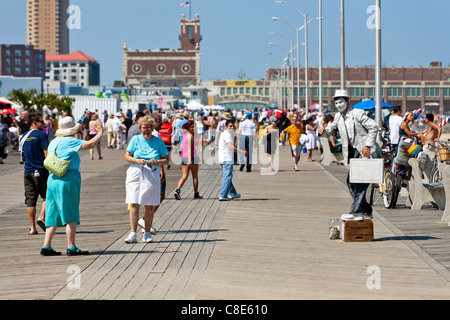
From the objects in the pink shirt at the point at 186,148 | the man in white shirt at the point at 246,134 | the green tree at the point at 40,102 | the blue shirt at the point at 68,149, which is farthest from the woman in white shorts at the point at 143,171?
the green tree at the point at 40,102

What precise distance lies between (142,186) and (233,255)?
1.63 metres

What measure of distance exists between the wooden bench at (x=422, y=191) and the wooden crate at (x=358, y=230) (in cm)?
358

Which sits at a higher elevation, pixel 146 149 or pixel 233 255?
pixel 146 149

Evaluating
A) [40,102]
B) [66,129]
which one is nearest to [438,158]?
[66,129]

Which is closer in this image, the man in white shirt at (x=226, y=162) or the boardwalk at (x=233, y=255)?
the boardwalk at (x=233, y=255)

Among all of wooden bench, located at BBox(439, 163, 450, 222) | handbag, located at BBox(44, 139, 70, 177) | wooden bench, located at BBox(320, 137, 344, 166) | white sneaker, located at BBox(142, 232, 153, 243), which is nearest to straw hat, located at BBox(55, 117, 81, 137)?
handbag, located at BBox(44, 139, 70, 177)

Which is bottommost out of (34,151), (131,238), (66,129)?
(131,238)

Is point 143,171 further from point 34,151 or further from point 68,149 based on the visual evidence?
point 34,151

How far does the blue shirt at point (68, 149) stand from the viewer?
10.2m

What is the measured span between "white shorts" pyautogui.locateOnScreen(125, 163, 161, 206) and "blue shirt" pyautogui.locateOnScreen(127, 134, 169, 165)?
146 millimetres

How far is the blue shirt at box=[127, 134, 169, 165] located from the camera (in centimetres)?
1119

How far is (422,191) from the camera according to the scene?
15.1m

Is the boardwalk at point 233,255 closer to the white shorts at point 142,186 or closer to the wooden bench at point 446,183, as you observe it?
the wooden bench at point 446,183
